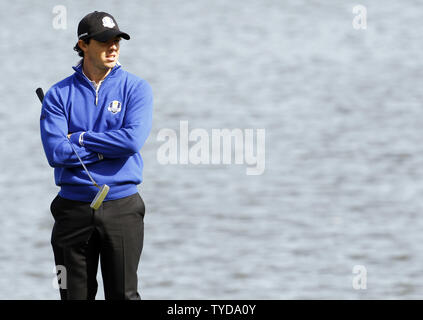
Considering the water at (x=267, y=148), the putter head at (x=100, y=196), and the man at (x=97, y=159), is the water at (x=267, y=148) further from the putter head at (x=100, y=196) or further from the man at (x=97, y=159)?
the putter head at (x=100, y=196)

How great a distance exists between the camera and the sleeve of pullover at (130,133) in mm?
5477

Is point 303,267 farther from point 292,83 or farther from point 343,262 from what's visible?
point 292,83

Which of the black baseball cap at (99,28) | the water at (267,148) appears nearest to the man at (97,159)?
the black baseball cap at (99,28)

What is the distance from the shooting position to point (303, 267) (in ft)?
38.7

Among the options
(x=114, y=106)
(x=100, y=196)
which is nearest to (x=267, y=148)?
(x=114, y=106)

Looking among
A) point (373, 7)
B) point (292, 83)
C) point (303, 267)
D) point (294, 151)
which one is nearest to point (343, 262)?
point (303, 267)

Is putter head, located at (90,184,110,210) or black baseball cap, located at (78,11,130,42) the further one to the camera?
black baseball cap, located at (78,11,130,42)

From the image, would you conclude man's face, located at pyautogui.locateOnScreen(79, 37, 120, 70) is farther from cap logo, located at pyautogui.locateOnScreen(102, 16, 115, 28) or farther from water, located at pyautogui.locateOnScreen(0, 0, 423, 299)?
water, located at pyautogui.locateOnScreen(0, 0, 423, 299)

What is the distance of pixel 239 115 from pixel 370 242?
15.1 ft

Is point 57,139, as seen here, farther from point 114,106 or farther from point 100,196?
point 100,196

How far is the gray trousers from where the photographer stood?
17.9 feet

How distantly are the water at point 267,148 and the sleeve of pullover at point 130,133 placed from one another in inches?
208

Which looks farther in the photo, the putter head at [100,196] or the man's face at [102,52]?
the man's face at [102,52]

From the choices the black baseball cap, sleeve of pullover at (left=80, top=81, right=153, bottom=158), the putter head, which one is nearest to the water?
sleeve of pullover at (left=80, top=81, right=153, bottom=158)
